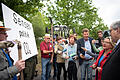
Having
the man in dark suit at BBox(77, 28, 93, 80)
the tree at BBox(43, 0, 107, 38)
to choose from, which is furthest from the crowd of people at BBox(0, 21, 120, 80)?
the tree at BBox(43, 0, 107, 38)

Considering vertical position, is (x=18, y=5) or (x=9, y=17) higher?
A: (x=18, y=5)

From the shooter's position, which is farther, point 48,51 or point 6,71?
point 48,51

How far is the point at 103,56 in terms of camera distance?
7.88 ft

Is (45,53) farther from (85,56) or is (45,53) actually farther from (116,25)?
(116,25)

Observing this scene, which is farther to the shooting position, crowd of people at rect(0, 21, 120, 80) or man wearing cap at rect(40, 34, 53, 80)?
man wearing cap at rect(40, 34, 53, 80)

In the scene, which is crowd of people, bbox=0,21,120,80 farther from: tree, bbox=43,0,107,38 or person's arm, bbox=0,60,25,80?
tree, bbox=43,0,107,38

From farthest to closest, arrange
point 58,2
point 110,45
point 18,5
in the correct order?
point 58,2 → point 18,5 → point 110,45

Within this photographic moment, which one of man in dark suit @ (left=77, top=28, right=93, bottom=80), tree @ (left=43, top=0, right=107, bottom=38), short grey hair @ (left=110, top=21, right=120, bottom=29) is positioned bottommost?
man in dark suit @ (left=77, top=28, right=93, bottom=80)

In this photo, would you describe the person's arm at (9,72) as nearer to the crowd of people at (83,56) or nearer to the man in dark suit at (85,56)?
the crowd of people at (83,56)

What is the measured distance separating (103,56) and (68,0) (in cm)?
1587

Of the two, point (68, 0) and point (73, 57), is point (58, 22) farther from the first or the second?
point (73, 57)

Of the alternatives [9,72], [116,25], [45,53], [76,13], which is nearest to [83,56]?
[45,53]

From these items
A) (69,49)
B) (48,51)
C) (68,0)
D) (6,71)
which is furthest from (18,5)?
(68,0)

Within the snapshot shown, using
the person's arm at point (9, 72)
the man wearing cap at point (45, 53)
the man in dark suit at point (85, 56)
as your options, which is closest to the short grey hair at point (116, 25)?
the person's arm at point (9, 72)
